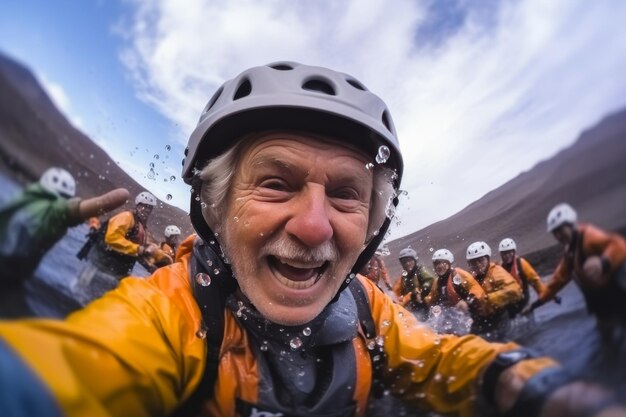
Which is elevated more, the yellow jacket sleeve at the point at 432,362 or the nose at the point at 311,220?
the nose at the point at 311,220

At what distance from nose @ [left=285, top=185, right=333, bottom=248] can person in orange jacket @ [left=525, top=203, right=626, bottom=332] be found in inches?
27.7

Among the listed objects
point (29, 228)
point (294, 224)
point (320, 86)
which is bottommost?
point (294, 224)

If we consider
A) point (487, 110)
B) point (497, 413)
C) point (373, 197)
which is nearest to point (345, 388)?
point (497, 413)

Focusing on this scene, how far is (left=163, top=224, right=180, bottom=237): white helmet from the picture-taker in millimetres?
2046

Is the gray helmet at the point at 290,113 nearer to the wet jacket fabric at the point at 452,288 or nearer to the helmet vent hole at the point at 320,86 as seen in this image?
the helmet vent hole at the point at 320,86

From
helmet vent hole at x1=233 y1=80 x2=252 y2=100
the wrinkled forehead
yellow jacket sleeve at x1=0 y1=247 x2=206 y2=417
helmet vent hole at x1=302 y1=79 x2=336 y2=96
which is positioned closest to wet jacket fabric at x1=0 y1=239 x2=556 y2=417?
yellow jacket sleeve at x1=0 y1=247 x2=206 y2=417

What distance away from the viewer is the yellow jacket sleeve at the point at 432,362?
1.56 meters

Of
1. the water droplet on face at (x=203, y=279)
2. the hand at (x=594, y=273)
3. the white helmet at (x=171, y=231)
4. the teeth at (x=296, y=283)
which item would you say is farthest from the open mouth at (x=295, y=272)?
the hand at (x=594, y=273)

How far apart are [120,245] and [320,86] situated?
38.1 inches

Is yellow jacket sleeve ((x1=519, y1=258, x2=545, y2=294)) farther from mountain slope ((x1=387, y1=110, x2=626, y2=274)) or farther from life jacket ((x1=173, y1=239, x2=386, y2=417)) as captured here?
life jacket ((x1=173, y1=239, x2=386, y2=417))

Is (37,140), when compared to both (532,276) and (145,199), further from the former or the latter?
(532,276)

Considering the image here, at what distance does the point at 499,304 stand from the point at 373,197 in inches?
24.5

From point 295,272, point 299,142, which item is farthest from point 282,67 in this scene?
point 295,272

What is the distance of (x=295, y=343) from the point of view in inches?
63.1
